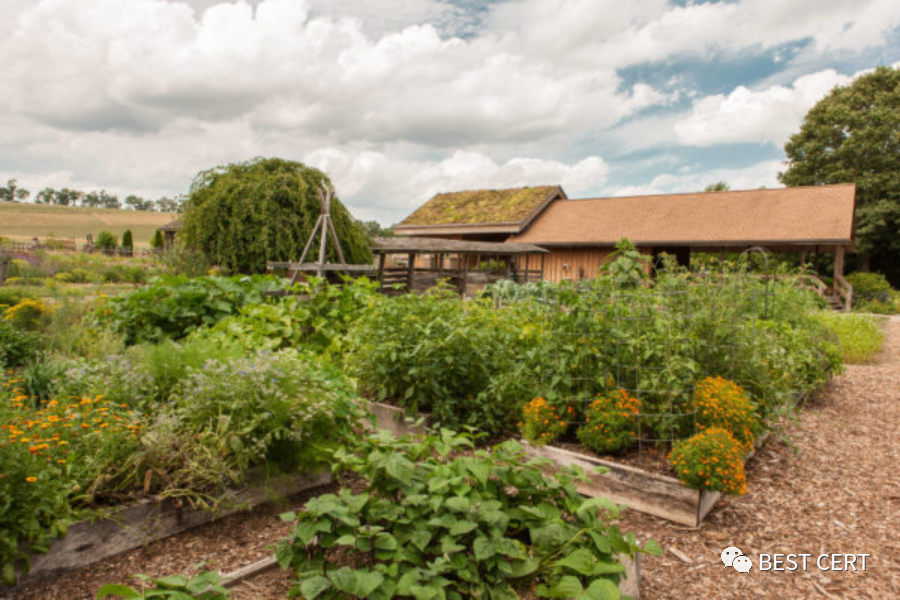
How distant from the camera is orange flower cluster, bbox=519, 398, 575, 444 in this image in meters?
3.53

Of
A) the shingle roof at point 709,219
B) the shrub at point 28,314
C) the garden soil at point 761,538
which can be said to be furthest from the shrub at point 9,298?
the shingle roof at point 709,219

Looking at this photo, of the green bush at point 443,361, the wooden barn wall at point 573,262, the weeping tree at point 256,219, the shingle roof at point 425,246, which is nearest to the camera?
the green bush at point 443,361

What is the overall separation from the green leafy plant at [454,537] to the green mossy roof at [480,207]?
68.3ft

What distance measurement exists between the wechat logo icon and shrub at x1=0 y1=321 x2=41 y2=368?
5.51 m

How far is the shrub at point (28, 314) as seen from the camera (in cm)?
599

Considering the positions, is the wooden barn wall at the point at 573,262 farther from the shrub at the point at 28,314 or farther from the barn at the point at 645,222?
the shrub at the point at 28,314

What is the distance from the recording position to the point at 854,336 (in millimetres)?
8656

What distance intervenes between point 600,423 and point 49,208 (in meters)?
83.5

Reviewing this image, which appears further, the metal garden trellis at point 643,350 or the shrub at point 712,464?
the metal garden trellis at point 643,350

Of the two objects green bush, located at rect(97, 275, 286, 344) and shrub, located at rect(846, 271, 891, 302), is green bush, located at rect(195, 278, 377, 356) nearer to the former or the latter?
green bush, located at rect(97, 275, 286, 344)

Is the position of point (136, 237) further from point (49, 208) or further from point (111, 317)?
point (111, 317)

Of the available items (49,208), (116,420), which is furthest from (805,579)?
(49,208)

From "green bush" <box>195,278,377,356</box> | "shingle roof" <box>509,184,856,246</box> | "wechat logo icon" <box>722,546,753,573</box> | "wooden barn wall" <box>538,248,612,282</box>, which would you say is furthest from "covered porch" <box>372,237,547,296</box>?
"wechat logo icon" <box>722,546,753,573</box>

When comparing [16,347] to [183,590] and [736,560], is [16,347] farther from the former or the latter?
[736,560]
